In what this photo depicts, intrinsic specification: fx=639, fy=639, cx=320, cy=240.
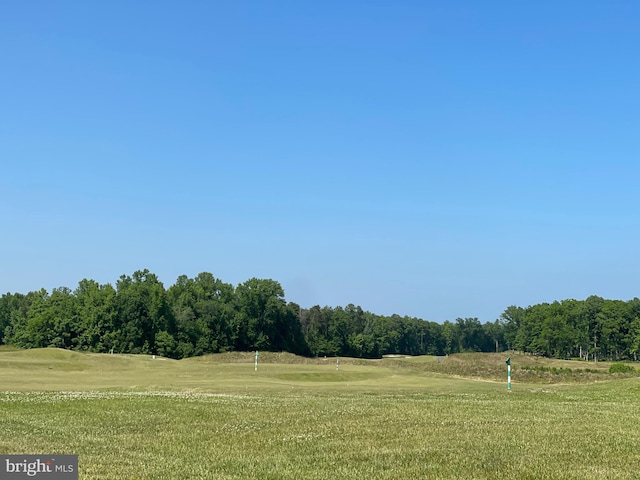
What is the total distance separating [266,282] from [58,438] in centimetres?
12860

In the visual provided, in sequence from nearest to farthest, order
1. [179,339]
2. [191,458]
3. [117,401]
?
[191,458] < [117,401] < [179,339]

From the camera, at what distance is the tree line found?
11781 centimetres

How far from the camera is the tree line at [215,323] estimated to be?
4638 inches

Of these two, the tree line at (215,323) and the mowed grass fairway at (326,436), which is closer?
the mowed grass fairway at (326,436)

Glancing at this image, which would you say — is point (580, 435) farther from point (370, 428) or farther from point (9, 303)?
point (9, 303)

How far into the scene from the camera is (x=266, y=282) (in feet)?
472

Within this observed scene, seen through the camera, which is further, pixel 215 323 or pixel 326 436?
pixel 215 323

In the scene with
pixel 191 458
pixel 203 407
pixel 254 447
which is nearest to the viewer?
pixel 191 458

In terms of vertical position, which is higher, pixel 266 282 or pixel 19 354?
pixel 266 282

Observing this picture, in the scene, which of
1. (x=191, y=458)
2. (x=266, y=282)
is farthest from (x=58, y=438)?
(x=266, y=282)

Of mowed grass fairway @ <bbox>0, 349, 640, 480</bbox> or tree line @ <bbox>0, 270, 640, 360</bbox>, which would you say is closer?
mowed grass fairway @ <bbox>0, 349, 640, 480</bbox>

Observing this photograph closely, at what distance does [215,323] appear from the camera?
134 metres

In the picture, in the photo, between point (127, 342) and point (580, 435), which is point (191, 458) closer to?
point (580, 435)

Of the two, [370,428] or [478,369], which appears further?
[478,369]
